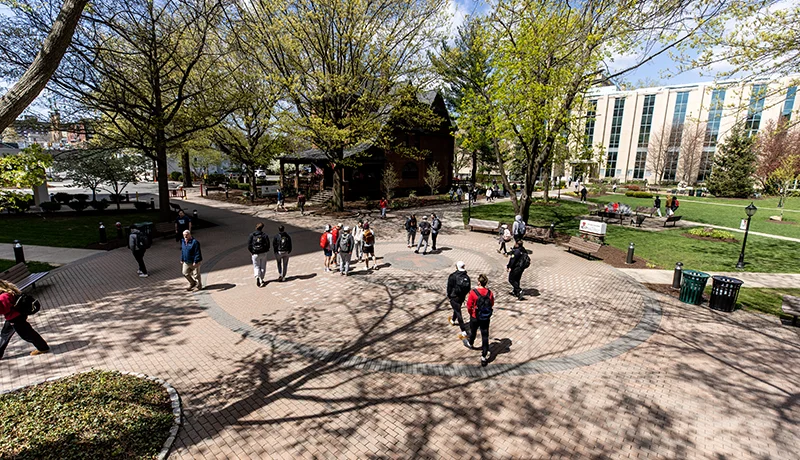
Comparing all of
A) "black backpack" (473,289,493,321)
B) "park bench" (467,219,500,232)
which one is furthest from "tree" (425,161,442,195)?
"black backpack" (473,289,493,321)

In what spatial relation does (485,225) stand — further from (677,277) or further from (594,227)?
(677,277)

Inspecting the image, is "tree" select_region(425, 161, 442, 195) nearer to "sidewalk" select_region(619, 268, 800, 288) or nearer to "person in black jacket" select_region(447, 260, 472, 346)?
"sidewalk" select_region(619, 268, 800, 288)

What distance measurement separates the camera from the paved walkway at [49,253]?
13336 mm

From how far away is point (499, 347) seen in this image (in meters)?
7.85

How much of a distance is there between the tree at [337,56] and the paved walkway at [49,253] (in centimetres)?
1264

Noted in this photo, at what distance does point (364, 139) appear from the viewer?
2319 centimetres

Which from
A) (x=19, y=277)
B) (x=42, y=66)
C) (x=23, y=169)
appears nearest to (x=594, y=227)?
(x=42, y=66)

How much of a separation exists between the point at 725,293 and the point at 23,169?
53.6 ft

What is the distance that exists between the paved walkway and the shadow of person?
15221 mm

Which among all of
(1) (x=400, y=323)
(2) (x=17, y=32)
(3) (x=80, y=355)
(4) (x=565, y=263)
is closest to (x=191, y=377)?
(3) (x=80, y=355)

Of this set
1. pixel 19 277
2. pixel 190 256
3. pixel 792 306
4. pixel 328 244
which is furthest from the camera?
pixel 328 244

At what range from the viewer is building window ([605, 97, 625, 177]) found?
218 feet

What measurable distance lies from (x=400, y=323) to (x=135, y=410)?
17.6 ft

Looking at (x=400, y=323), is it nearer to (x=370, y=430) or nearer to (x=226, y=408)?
(x=370, y=430)
